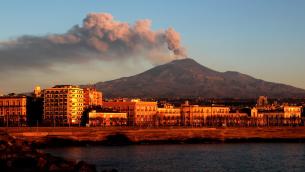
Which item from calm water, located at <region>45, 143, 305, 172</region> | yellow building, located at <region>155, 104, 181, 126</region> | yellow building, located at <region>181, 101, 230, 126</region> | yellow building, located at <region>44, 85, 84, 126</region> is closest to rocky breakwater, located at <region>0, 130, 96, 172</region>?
calm water, located at <region>45, 143, 305, 172</region>

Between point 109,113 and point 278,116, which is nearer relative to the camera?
point 109,113

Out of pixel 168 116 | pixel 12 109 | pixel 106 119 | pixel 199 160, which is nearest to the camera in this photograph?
pixel 199 160

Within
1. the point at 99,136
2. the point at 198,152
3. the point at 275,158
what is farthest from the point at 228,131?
the point at 275,158

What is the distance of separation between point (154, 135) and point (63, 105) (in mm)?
33367

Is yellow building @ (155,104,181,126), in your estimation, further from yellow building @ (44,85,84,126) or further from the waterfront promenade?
the waterfront promenade

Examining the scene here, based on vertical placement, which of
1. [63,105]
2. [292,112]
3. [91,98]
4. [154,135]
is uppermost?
[91,98]

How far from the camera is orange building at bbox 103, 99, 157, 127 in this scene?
153500 millimetres

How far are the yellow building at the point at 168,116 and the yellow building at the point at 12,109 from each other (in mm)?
30986

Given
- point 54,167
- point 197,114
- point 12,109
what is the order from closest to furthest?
Result: point 54,167, point 12,109, point 197,114

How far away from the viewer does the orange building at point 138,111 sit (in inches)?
6043

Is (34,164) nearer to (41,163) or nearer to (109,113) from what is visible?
(41,163)

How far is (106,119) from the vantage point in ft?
458

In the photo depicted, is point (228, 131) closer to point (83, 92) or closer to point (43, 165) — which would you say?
point (83, 92)

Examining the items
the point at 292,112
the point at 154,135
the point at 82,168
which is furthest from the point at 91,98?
the point at 82,168
